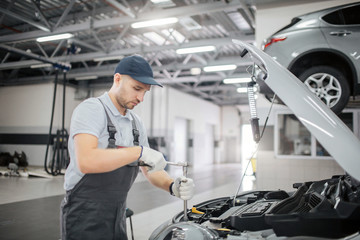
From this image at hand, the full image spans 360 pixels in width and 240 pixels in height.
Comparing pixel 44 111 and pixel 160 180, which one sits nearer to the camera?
pixel 160 180

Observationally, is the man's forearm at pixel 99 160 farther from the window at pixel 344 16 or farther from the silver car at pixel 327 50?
the window at pixel 344 16

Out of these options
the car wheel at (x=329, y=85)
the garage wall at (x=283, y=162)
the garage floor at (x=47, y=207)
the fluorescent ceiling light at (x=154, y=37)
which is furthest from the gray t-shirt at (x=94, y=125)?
the fluorescent ceiling light at (x=154, y=37)

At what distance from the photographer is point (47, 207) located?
18.3 feet

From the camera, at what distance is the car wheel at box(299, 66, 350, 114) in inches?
164

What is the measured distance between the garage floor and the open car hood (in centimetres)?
316

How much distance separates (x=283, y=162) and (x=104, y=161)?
4985mm

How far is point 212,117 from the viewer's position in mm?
20062

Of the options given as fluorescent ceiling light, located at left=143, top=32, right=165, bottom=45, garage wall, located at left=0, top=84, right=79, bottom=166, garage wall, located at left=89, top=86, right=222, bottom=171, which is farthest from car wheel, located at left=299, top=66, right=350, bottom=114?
garage wall, located at left=0, top=84, right=79, bottom=166

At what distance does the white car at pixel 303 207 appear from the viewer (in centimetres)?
127

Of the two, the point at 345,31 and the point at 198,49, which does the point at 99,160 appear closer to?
the point at 345,31

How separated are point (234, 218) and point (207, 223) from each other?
266 millimetres

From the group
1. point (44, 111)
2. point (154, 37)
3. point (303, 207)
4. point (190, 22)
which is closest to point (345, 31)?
point (303, 207)

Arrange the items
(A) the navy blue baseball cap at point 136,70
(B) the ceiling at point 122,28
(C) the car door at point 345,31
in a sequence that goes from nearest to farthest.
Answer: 1. (A) the navy blue baseball cap at point 136,70
2. (C) the car door at point 345,31
3. (B) the ceiling at point 122,28

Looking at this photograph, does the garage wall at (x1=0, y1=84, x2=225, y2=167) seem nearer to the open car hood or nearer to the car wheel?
the car wheel
